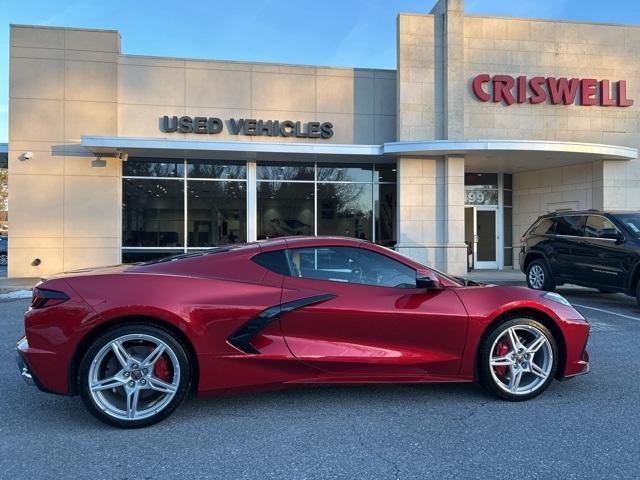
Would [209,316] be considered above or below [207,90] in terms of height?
below

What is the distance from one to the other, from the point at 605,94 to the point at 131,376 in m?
17.1

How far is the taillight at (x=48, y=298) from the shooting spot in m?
3.73

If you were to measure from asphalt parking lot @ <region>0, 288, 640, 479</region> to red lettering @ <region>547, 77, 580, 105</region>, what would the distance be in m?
13.3

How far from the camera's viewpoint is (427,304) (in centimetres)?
412

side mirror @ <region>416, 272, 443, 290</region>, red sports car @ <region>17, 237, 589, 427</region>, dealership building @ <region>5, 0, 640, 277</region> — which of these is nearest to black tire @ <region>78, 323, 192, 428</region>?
Result: red sports car @ <region>17, 237, 589, 427</region>

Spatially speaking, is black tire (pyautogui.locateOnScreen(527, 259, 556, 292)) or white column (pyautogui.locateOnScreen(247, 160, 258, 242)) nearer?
black tire (pyautogui.locateOnScreen(527, 259, 556, 292))

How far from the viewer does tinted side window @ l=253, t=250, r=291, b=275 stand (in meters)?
4.10

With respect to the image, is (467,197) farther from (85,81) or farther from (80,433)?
(80,433)

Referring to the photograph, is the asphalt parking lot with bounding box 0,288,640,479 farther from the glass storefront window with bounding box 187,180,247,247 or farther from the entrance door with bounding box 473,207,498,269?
the entrance door with bounding box 473,207,498,269

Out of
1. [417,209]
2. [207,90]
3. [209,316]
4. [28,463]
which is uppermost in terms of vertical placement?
[207,90]

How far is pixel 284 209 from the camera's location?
54.0 ft

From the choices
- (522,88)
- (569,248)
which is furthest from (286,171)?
(569,248)

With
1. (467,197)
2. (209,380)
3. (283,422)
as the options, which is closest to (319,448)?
(283,422)

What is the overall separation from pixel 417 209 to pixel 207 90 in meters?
7.33
